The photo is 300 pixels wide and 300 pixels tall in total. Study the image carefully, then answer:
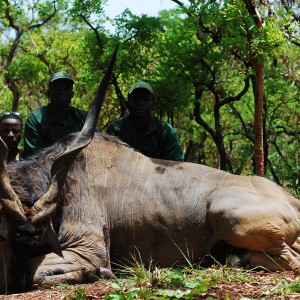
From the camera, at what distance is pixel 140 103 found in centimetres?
634

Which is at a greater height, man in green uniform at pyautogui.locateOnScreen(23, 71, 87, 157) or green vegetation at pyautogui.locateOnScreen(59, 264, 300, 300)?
man in green uniform at pyautogui.locateOnScreen(23, 71, 87, 157)

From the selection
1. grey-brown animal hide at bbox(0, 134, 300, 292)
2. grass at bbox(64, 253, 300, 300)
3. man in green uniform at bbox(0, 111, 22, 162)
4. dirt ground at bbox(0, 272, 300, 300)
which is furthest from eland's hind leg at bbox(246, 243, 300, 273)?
man in green uniform at bbox(0, 111, 22, 162)

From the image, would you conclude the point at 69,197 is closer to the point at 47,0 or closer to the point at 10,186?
the point at 10,186

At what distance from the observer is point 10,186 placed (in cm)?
459

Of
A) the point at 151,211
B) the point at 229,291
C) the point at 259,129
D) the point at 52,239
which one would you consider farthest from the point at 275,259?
the point at 259,129

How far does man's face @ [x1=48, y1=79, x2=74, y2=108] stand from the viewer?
6266 mm

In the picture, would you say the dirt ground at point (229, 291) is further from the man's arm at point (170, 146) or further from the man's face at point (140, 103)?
the man's face at point (140, 103)

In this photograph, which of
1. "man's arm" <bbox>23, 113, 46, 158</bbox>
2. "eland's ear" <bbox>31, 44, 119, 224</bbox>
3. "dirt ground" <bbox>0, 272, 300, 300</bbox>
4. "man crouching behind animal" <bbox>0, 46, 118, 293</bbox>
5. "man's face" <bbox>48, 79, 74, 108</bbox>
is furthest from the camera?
"man's face" <bbox>48, 79, 74, 108</bbox>

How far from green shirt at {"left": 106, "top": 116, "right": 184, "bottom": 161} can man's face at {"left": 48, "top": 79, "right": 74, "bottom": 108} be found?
0.53 m

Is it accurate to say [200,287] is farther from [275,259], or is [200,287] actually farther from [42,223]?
[275,259]

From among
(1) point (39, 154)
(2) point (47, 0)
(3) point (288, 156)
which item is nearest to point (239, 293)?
(1) point (39, 154)

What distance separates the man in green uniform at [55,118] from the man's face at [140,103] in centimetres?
51

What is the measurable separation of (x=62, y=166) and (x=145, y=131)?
1.62 m

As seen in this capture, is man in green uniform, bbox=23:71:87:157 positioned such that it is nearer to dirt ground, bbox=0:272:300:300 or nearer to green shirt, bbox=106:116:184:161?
green shirt, bbox=106:116:184:161
